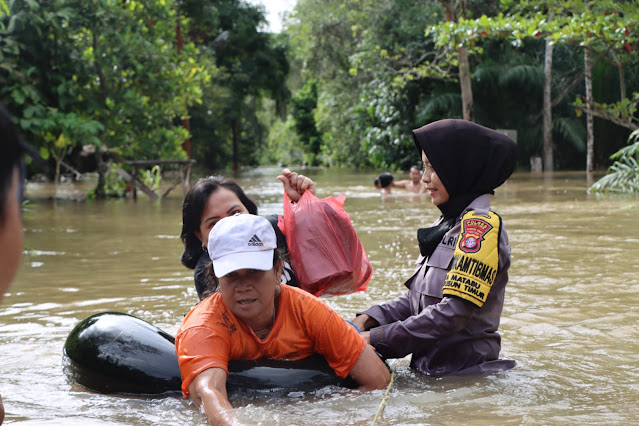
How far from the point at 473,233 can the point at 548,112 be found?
2248cm

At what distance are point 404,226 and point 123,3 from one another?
1070cm

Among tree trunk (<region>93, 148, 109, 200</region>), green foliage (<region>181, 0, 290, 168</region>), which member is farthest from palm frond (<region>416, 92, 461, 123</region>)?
tree trunk (<region>93, 148, 109, 200</region>)

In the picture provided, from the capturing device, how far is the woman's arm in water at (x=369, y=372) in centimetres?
368

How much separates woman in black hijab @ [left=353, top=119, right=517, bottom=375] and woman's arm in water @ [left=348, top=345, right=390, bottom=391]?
0.41ft

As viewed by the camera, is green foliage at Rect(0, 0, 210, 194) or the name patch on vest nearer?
the name patch on vest

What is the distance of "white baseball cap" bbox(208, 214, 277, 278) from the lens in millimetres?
3271

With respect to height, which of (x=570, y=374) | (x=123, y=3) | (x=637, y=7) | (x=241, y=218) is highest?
(x=123, y=3)

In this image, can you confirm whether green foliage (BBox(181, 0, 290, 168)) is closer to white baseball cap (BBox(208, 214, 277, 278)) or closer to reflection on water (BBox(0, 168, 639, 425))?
reflection on water (BBox(0, 168, 639, 425))

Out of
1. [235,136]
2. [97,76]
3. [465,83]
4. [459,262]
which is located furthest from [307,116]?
[459,262]

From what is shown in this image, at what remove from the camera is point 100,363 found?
4.07 m

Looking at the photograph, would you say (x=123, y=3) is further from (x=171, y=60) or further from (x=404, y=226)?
(x=404, y=226)

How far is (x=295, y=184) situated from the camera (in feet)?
14.5

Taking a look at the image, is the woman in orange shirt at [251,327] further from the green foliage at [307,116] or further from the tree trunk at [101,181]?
the green foliage at [307,116]

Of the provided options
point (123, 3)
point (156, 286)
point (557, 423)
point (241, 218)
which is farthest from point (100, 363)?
point (123, 3)
